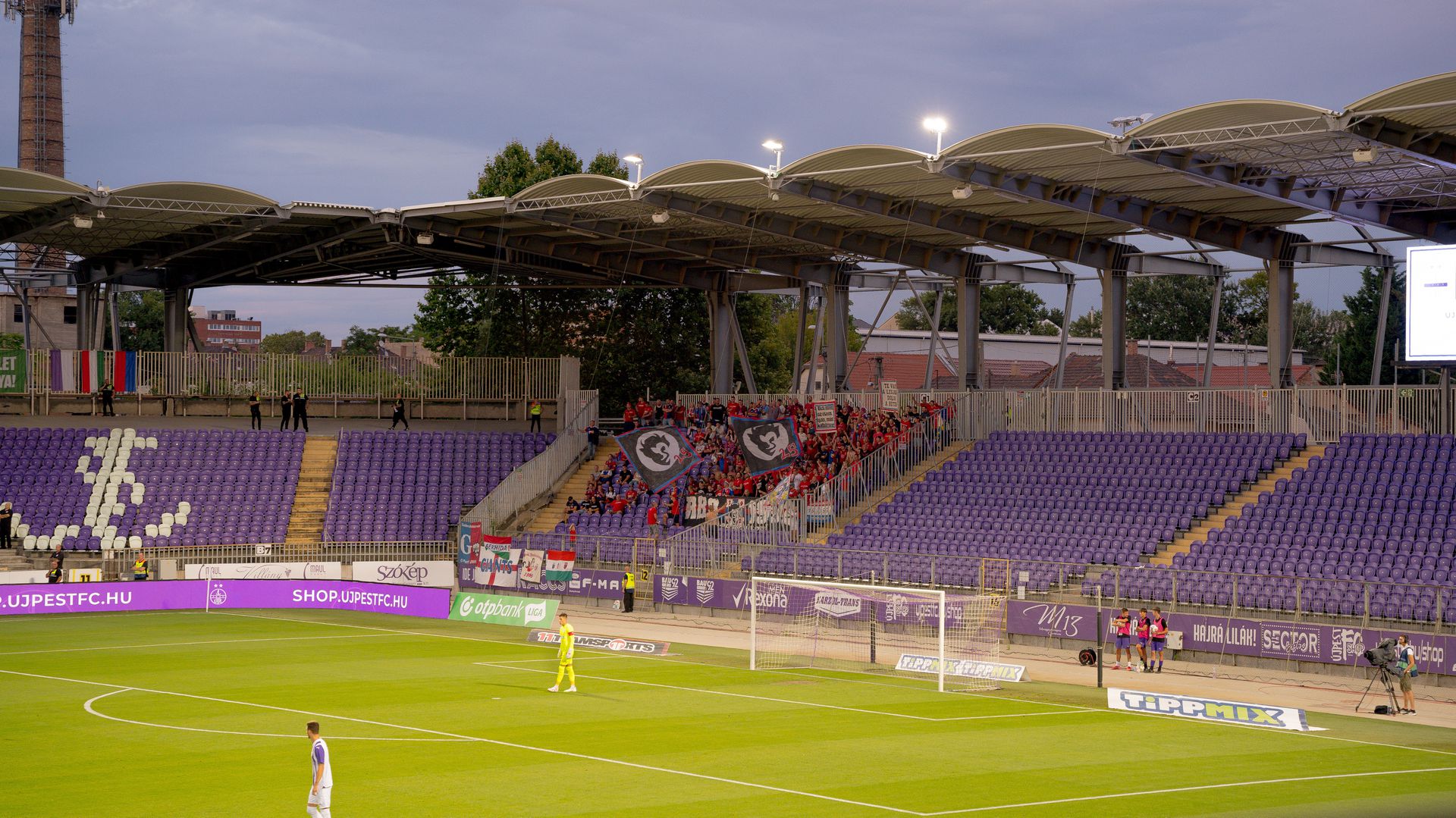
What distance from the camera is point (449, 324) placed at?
71.1 m

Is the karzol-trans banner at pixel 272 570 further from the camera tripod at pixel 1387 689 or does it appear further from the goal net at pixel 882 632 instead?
the camera tripod at pixel 1387 689

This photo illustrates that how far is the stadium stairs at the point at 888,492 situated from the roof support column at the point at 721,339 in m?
11.7

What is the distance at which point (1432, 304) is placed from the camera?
33.1 meters

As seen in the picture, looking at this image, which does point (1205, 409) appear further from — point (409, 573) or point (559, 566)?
point (409, 573)

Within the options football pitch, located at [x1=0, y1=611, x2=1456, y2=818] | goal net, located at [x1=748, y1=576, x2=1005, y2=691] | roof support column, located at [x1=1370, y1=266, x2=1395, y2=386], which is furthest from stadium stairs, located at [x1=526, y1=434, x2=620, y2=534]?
roof support column, located at [x1=1370, y1=266, x2=1395, y2=386]

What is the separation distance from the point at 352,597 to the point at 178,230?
15000mm

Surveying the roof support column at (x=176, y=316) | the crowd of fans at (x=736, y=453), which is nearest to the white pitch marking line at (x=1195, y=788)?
the crowd of fans at (x=736, y=453)

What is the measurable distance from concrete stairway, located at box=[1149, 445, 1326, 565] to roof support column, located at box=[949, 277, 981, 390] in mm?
12498

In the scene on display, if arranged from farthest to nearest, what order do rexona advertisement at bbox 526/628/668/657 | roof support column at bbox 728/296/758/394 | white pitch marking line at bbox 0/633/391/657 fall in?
roof support column at bbox 728/296/758/394 → rexona advertisement at bbox 526/628/668/657 → white pitch marking line at bbox 0/633/391/657

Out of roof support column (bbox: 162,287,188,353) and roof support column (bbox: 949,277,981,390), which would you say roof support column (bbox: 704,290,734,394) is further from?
roof support column (bbox: 162,287,188,353)

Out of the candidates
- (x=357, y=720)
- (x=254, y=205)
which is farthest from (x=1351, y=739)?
(x=254, y=205)

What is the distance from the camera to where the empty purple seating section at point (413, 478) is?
162 ft

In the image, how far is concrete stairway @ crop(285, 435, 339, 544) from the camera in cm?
4941

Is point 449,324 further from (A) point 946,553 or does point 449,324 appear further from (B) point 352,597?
(A) point 946,553
